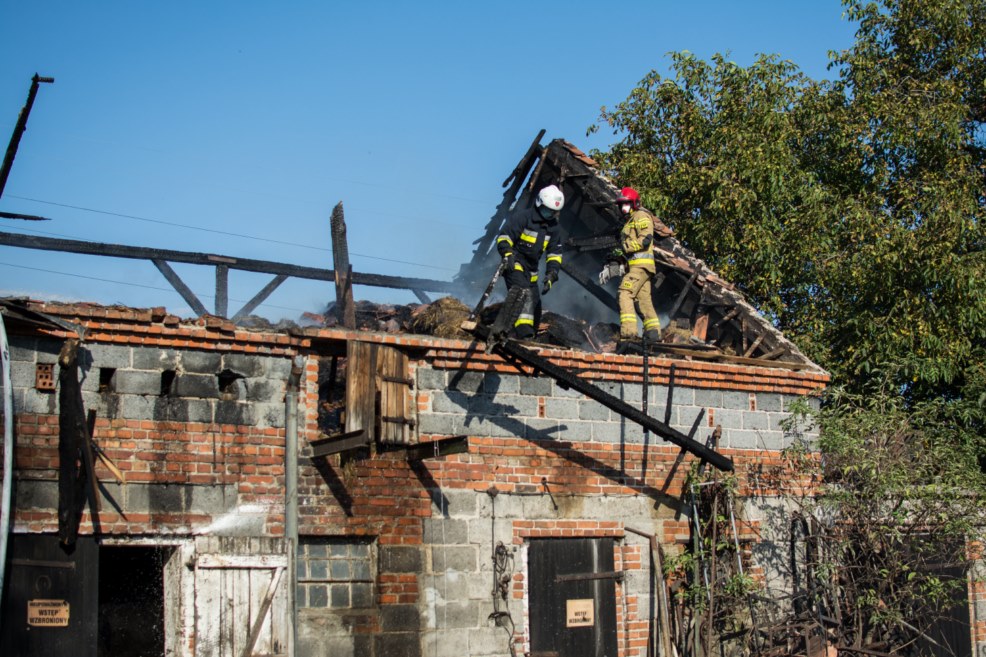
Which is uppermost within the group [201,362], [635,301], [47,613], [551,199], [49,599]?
[551,199]

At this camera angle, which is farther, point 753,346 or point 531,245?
point 753,346

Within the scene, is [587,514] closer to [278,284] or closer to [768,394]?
[768,394]

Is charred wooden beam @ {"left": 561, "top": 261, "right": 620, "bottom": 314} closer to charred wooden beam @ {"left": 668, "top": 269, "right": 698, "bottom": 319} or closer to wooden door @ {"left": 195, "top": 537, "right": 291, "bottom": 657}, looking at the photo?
charred wooden beam @ {"left": 668, "top": 269, "right": 698, "bottom": 319}

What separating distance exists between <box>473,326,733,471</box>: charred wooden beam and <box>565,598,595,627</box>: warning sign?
194cm

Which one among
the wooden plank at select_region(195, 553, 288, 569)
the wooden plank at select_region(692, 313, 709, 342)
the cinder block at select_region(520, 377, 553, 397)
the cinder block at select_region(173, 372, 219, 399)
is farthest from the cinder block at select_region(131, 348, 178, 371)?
the wooden plank at select_region(692, 313, 709, 342)

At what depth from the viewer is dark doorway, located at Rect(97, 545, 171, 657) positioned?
13070 mm

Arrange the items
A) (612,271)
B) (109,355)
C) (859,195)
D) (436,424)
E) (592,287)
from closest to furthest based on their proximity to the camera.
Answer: (109,355) < (436,424) < (612,271) < (592,287) < (859,195)

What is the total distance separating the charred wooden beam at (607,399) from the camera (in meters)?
11.8

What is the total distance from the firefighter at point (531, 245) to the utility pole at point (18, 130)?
536cm

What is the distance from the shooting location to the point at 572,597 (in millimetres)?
12430

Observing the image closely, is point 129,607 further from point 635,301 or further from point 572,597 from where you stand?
point 635,301

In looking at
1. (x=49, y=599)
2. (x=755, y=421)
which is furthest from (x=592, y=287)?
(x=49, y=599)

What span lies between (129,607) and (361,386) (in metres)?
4.34

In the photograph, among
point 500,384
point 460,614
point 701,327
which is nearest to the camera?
point 460,614
